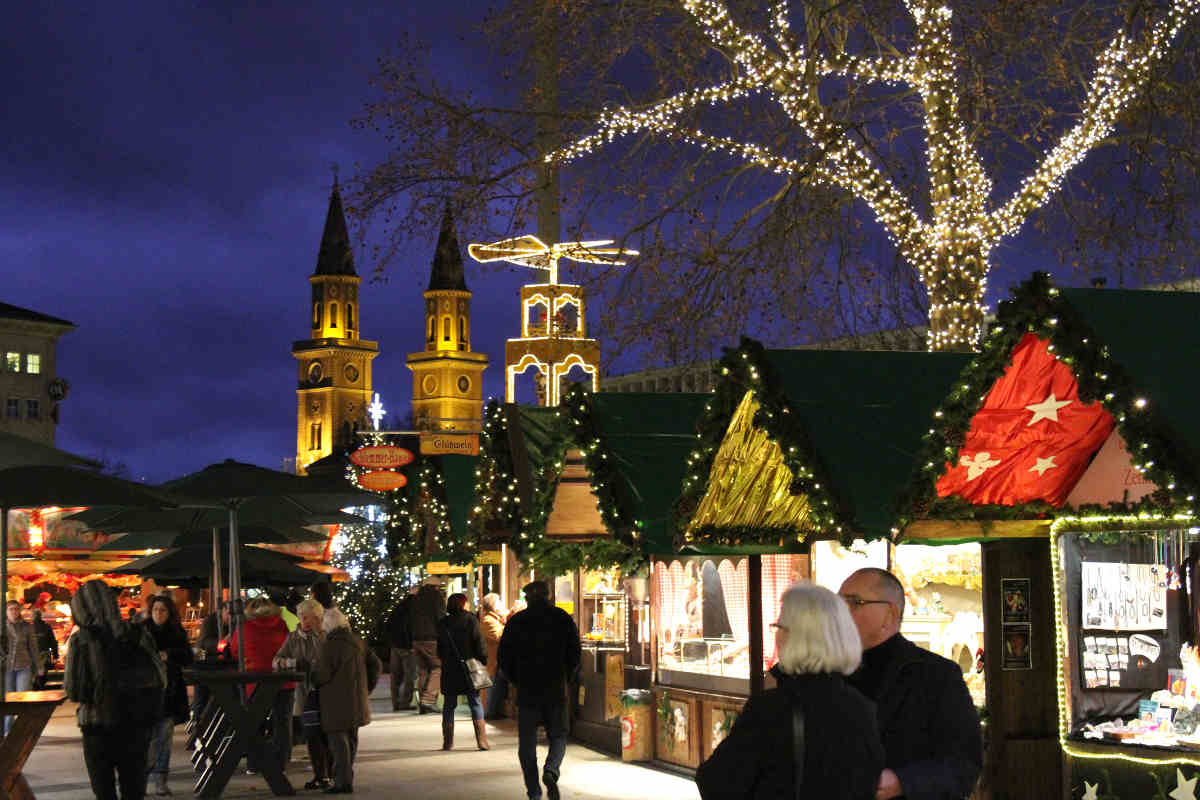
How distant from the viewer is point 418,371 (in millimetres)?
142500

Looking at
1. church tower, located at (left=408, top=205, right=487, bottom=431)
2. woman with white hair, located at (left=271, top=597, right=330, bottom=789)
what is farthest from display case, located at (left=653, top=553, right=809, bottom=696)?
church tower, located at (left=408, top=205, right=487, bottom=431)

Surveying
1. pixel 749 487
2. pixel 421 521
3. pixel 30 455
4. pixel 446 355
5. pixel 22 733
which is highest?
pixel 446 355

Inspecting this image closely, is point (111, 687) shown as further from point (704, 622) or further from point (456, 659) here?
point (456, 659)

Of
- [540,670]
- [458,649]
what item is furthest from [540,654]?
[458,649]

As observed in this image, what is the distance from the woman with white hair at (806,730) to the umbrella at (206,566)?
16238 mm

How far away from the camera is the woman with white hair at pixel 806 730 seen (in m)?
4.26

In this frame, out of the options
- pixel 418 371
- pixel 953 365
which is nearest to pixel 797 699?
pixel 953 365

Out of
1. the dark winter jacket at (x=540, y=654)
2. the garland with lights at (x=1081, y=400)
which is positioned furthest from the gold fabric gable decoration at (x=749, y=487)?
the garland with lights at (x=1081, y=400)

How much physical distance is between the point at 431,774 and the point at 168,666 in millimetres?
2453

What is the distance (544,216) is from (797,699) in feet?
38.8

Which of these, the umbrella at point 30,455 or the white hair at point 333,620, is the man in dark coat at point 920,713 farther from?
the umbrella at point 30,455

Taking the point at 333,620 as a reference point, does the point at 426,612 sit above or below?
below

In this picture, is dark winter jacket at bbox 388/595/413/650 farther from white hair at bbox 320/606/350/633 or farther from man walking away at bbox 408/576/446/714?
white hair at bbox 320/606/350/633

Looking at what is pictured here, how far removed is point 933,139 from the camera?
15.5 metres
